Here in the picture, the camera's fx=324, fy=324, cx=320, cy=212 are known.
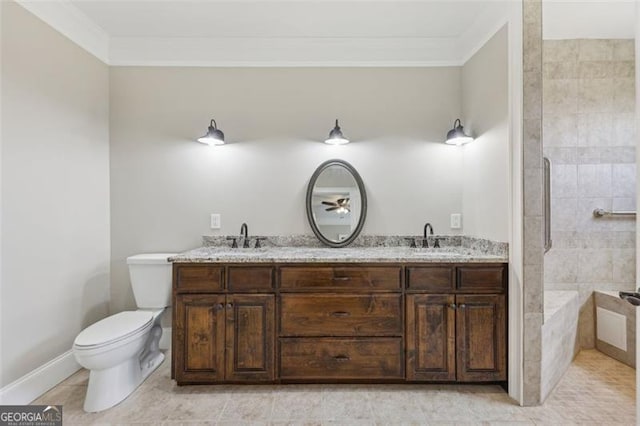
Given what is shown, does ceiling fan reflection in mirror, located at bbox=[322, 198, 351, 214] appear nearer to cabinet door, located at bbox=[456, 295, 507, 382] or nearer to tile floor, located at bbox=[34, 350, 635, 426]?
cabinet door, located at bbox=[456, 295, 507, 382]

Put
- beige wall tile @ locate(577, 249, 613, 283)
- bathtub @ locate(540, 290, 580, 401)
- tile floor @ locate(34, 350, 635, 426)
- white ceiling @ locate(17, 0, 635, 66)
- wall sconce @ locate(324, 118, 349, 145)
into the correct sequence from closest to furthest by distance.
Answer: tile floor @ locate(34, 350, 635, 426) → bathtub @ locate(540, 290, 580, 401) → white ceiling @ locate(17, 0, 635, 66) → wall sconce @ locate(324, 118, 349, 145) → beige wall tile @ locate(577, 249, 613, 283)

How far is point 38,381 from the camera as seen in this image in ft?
6.91

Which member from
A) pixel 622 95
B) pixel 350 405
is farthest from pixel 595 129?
pixel 350 405

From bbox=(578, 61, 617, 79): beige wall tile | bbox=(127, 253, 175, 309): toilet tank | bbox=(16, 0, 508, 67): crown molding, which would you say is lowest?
bbox=(127, 253, 175, 309): toilet tank

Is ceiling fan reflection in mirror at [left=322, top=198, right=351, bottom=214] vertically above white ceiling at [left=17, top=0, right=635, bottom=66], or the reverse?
white ceiling at [left=17, top=0, right=635, bottom=66]

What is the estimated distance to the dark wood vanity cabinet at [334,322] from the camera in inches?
84.4

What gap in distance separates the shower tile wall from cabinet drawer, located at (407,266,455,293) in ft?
4.72

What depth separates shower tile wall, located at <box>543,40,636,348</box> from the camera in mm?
2822

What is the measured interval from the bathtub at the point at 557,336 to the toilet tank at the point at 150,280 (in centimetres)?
267

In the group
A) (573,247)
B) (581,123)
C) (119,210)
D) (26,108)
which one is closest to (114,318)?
(119,210)

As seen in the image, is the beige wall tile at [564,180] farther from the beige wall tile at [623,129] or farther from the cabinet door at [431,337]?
the cabinet door at [431,337]

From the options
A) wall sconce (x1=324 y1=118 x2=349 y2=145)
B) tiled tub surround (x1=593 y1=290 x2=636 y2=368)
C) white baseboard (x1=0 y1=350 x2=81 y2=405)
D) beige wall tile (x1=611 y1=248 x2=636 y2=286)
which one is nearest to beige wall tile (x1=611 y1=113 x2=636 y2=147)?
beige wall tile (x1=611 y1=248 x2=636 y2=286)

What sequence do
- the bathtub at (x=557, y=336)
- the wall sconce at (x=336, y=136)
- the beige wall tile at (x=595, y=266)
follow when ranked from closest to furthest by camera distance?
the bathtub at (x=557, y=336) → the wall sconce at (x=336, y=136) → the beige wall tile at (x=595, y=266)

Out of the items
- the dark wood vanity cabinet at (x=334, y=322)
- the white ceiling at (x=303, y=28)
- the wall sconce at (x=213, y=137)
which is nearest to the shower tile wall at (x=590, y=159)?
the white ceiling at (x=303, y=28)
